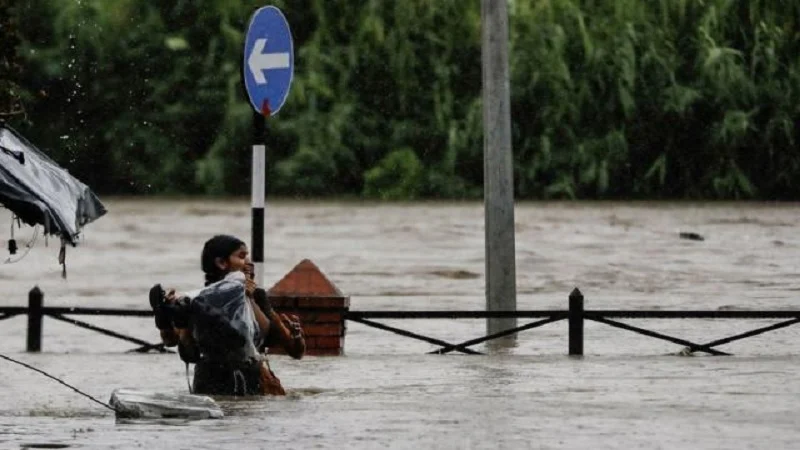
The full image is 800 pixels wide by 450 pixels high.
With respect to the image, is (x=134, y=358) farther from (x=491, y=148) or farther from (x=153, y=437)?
(x=153, y=437)

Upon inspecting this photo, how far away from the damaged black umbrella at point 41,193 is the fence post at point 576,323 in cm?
699

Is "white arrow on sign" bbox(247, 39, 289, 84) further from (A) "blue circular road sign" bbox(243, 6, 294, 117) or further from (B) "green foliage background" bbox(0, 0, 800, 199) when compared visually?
(B) "green foliage background" bbox(0, 0, 800, 199)

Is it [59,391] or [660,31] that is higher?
[660,31]

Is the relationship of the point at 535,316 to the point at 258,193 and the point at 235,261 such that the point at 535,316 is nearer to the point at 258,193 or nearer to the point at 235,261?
the point at 258,193

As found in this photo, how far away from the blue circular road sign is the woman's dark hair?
3856mm

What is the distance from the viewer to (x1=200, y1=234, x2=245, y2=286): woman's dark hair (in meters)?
15.2

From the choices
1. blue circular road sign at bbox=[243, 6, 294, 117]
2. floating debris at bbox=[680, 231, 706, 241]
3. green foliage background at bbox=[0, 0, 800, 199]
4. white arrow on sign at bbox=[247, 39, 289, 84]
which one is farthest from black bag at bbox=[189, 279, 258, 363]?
green foliage background at bbox=[0, 0, 800, 199]

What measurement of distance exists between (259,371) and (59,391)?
8.84ft

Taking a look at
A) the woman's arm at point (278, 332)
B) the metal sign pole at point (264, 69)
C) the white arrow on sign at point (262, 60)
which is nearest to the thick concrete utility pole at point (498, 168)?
the metal sign pole at point (264, 69)

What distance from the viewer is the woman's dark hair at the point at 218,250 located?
15.2 metres

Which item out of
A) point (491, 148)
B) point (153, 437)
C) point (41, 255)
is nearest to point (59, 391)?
point (153, 437)

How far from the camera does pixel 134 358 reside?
20922mm

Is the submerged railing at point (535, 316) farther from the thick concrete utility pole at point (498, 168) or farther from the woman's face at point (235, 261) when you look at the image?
the woman's face at point (235, 261)

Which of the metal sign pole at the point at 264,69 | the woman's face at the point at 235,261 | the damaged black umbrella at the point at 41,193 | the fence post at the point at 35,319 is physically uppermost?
the metal sign pole at the point at 264,69
